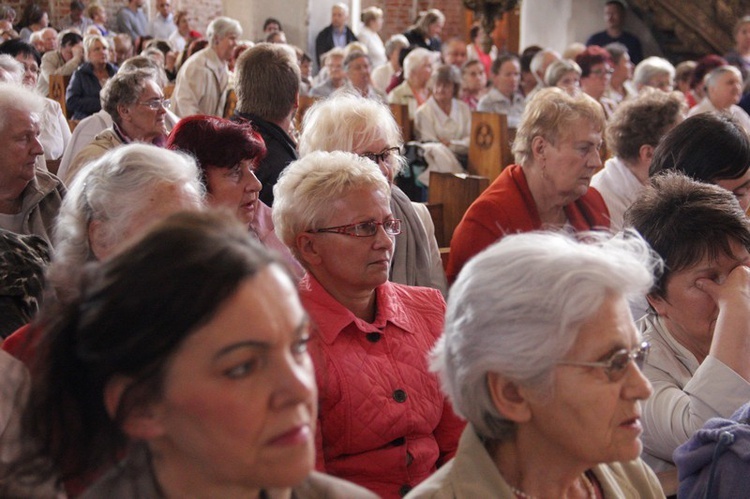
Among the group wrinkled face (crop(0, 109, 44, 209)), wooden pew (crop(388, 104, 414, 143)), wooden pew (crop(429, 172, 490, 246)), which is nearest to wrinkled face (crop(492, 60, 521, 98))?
wooden pew (crop(388, 104, 414, 143))

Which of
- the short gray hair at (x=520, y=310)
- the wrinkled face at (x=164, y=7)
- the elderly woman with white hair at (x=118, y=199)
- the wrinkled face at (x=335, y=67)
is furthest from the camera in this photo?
the wrinkled face at (x=164, y=7)

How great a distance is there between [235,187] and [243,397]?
190 centimetres

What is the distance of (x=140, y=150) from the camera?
89.8 inches

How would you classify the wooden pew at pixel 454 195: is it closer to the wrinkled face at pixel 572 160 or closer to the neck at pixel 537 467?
the wrinkled face at pixel 572 160

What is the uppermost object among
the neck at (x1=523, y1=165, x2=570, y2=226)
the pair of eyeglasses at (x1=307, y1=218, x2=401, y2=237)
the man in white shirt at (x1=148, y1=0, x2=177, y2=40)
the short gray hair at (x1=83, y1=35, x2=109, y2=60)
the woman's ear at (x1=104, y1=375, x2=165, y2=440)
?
the woman's ear at (x1=104, y1=375, x2=165, y2=440)

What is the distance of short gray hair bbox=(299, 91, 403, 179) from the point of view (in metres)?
3.21

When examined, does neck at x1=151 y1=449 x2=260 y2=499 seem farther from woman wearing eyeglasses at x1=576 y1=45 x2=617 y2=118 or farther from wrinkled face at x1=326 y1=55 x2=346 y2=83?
wrinkled face at x1=326 y1=55 x2=346 y2=83

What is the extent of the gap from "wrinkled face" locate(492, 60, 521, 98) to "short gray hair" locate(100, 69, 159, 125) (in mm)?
4126

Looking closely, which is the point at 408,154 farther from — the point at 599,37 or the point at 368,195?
the point at 599,37

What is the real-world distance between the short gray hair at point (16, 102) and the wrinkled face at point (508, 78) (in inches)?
205

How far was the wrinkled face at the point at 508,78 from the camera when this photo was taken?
7953 millimetres

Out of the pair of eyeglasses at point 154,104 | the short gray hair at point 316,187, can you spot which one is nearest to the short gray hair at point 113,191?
the short gray hair at point 316,187

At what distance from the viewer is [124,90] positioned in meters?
4.33

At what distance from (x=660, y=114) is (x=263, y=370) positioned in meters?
3.17
